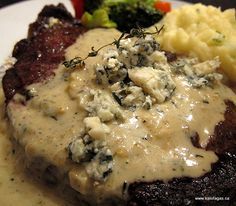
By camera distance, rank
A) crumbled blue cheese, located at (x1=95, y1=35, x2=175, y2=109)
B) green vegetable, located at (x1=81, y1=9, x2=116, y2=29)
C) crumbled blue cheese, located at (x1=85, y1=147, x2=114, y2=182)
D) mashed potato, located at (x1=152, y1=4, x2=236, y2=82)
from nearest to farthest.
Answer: crumbled blue cheese, located at (x1=85, y1=147, x2=114, y2=182), crumbled blue cheese, located at (x1=95, y1=35, x2=175, y2=109), mashed potato, located at (x1=152, y1=4, x2=236, y2=82), green vegetable, located at (x1=81, y1=9, x2=116, y2=29)

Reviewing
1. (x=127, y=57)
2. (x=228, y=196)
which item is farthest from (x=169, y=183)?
(x=127, y=57)

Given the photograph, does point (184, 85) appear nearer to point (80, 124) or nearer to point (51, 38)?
point (80, 124)

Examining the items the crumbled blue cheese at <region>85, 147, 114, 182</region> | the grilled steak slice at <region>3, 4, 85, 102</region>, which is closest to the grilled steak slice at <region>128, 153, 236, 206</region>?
the crumbled blue cheese at <region>85, 147, 114, 182</region>

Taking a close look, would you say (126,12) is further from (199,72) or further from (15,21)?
(199,72)

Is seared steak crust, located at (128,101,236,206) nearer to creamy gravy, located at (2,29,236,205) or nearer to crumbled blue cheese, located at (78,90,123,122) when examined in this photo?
creamy gravy, located at (2,29,236,205)

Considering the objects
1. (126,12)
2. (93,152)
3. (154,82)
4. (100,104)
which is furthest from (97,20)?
(93,152)

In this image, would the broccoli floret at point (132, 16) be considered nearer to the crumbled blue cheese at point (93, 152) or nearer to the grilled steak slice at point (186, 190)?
the crumbled blue cheese at point (93, 152)
